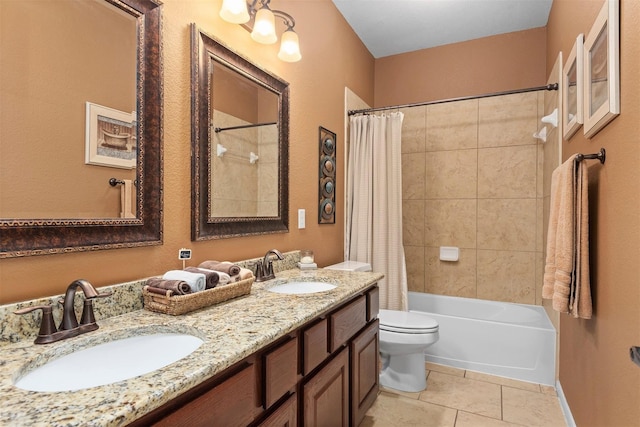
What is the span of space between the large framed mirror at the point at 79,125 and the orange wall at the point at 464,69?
279cm

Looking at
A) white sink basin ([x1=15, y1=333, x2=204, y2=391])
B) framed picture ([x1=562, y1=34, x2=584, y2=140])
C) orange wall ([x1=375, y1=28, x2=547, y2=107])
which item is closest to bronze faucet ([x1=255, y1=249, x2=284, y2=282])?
white sink basin ([x1=15, y1=333, x2=204, y2=391])

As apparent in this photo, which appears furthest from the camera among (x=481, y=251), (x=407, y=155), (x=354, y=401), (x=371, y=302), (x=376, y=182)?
(x=407, y=155)

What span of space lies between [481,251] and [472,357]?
38.9 inches

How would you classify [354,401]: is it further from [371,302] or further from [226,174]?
[226,174]

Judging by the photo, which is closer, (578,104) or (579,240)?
(579,240)

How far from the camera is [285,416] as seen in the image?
107cm

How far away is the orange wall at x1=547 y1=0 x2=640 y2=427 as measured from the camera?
106cm

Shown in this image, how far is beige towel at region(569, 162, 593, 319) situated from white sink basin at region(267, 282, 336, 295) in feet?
3.40

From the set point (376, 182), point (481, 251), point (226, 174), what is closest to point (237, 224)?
point (226, 174)

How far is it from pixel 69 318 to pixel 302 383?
0.74 metres

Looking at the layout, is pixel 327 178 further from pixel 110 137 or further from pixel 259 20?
pixel 110 137

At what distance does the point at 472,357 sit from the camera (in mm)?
2617

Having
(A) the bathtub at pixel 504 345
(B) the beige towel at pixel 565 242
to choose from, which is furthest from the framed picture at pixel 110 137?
(A) the bathtub at pixel 504 345

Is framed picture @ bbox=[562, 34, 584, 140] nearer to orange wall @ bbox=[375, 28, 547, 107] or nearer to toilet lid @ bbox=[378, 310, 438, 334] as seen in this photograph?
orange wall @ bbox=[375, 28, 547, 107]
